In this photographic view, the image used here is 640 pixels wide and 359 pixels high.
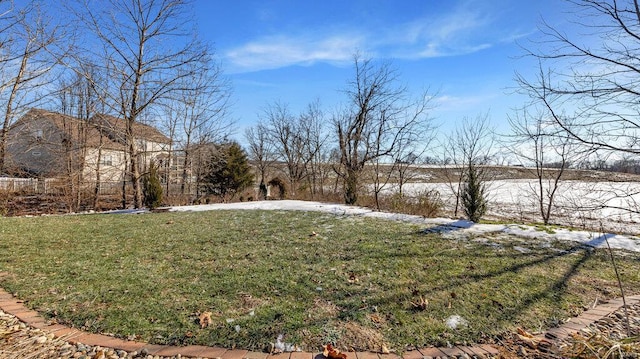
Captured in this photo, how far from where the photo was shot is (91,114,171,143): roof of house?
30.2 feet

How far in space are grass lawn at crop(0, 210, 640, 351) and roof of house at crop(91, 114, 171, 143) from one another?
505cm

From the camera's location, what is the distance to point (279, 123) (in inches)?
803

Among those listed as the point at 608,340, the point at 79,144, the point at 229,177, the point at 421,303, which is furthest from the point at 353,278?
the point at 229,177

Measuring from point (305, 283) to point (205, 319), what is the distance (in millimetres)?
985

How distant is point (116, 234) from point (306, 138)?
46.9ft

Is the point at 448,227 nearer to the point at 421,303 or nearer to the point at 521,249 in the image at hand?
the point at 521,249

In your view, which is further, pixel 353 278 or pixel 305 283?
pixel 353 278

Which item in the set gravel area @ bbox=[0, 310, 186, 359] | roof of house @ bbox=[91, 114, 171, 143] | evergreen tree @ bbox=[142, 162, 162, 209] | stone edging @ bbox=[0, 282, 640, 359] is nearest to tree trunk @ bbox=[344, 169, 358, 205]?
evergreen tree @ bbox=[142, 162, 162, 209]

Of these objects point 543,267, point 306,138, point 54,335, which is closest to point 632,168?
point 543,267

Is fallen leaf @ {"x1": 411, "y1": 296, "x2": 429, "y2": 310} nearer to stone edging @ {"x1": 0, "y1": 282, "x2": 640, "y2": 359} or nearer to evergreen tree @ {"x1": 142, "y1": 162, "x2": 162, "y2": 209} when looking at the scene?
stone edging @ {"x1": 0, "y1": 282, "x2": 640, "y2": 359}

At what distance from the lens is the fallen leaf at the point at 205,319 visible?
2088 mm

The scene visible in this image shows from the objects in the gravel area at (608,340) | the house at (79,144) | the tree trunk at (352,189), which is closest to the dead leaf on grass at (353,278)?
the gravel area at (608,340)

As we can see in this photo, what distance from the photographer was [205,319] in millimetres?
2154

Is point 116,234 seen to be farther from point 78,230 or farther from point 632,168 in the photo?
point 632,168
